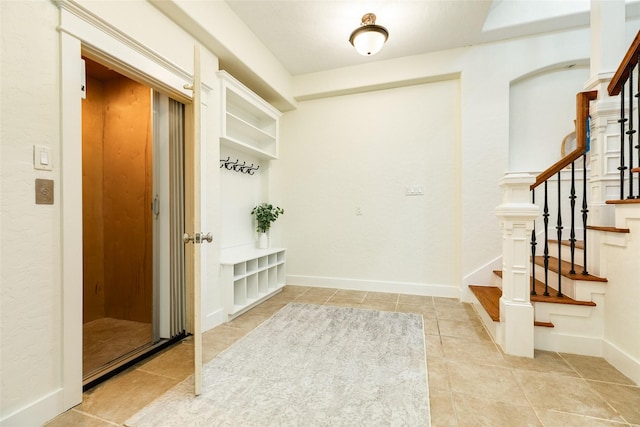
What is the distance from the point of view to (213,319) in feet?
8.60

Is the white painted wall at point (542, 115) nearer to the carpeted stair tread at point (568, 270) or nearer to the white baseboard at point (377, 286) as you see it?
the carpeted stair tread at point (568, 270)

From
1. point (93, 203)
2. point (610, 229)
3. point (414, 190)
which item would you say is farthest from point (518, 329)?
point (93, 203)

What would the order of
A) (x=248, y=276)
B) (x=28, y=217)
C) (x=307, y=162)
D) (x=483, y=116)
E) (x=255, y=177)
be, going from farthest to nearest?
(x=307, y=162) → (x=255, y=177) → (x=483, y=116) → (x=248, y=276) → (x=28, y=217)

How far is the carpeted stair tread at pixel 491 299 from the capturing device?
2.25m

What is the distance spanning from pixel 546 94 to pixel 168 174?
4085mm

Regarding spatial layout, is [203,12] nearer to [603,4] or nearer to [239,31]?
[239,31]

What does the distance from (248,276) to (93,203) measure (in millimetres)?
1702

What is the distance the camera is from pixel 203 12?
92.9 inches

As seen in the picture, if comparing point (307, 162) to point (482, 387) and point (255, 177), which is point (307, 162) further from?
point (482, 387)

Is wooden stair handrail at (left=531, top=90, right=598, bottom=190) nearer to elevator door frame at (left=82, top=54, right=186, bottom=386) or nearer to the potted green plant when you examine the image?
the potted green plant

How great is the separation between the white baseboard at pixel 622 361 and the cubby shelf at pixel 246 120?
3.47 m

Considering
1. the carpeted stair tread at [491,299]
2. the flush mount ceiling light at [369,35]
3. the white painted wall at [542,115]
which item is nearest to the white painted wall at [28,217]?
the flush mount ceiling light at [369,35]

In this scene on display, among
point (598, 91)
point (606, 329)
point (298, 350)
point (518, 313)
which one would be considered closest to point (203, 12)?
point (298, 350)

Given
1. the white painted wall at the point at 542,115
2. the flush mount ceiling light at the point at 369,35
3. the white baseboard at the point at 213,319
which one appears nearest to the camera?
the white baseboard at the point at 213,319
